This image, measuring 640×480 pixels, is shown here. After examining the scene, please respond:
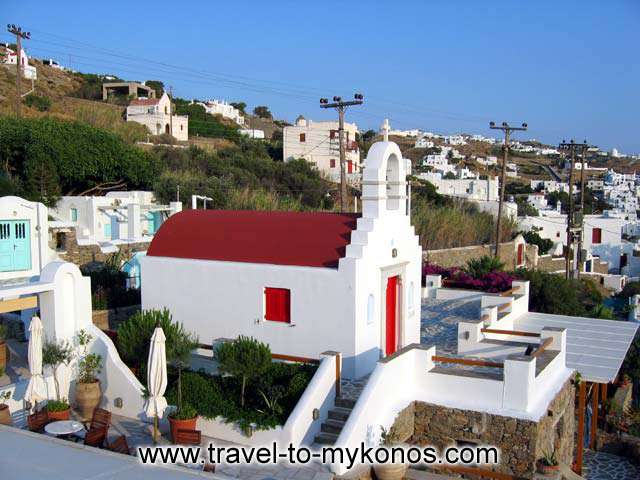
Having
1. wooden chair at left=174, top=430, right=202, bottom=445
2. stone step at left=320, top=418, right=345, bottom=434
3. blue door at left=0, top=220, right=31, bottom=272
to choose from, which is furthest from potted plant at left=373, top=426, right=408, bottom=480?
blue door at left=0, top=220, right=31, bottom=272

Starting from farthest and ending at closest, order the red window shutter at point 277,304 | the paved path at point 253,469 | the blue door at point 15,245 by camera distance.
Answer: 1. the blue door at point 15,245
2. the red window shutter at point 277,304
3. the paved path at point 253,469

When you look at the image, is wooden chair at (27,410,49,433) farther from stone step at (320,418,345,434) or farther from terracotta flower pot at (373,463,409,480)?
terracotta flower pot at (373,463,409,480)

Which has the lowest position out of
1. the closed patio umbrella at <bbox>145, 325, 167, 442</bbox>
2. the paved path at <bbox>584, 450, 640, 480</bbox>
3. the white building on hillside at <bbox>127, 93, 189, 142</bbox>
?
the paved path at <bbox>584, 450, 640, 480</bbox>

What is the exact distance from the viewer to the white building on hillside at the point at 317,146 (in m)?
58.7

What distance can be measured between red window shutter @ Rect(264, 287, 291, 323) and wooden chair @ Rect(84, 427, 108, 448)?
4349 millimetres

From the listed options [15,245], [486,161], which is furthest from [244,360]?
[486,161]

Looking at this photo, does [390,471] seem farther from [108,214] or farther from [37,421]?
[108,214]

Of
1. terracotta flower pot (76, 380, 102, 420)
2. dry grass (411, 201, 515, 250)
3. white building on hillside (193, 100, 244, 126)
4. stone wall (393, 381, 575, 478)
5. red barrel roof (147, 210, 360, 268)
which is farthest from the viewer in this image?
white building on hillside (193, 100, 244, 126)

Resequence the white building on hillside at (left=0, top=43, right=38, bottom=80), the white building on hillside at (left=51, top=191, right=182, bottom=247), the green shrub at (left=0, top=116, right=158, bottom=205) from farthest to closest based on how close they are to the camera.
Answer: the white building on hillside at (left=0, top=43, right=38, bottom=80) → the green shrub at (left=0, top=116, right=158, bottom=205) → the white building on hillside at (left=51, top=191, right=182, bottom=247)

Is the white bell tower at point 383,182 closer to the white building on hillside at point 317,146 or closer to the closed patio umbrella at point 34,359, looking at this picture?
the closed patio umbrella at point 34,359

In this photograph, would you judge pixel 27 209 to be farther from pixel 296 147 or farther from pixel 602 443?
pixel 296 147

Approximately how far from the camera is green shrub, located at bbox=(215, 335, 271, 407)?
36.4 ft

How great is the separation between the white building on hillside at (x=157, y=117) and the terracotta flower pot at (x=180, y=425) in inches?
2059

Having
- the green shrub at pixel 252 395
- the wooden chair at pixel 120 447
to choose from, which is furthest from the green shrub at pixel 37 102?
the wooden chair at pixel 120 447
